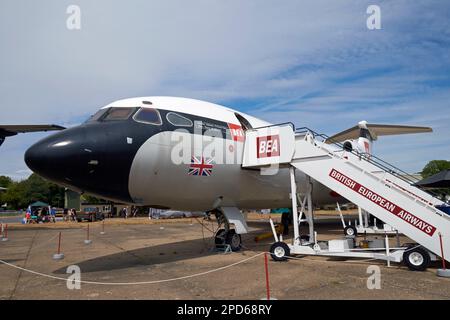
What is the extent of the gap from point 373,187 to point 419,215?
1.27 m

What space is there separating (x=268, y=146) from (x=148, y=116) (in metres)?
3.92

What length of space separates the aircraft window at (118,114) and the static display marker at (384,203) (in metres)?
5.93

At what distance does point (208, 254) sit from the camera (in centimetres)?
1246

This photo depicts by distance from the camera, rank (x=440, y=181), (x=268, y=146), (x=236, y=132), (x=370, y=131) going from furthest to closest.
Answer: (x=370, y=131) → (x=440, y=181) → (x=236, y=132) → (x=268, y=146)

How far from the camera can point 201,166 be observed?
34.5ft

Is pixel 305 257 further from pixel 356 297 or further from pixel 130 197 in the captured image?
pixel 130 197

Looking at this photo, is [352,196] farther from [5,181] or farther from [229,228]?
[5,181]

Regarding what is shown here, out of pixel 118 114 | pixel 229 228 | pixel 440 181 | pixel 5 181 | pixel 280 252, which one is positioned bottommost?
pixel 280 252

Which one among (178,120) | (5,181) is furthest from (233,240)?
(5,181)

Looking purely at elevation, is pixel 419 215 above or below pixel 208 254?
above

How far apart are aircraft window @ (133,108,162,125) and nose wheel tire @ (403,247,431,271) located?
7357 mm

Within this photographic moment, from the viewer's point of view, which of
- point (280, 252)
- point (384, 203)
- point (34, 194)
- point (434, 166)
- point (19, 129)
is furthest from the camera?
point (434, 166)

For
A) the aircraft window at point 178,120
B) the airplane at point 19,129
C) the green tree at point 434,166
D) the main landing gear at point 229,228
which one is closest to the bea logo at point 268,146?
the main landing gear at point 229,228
